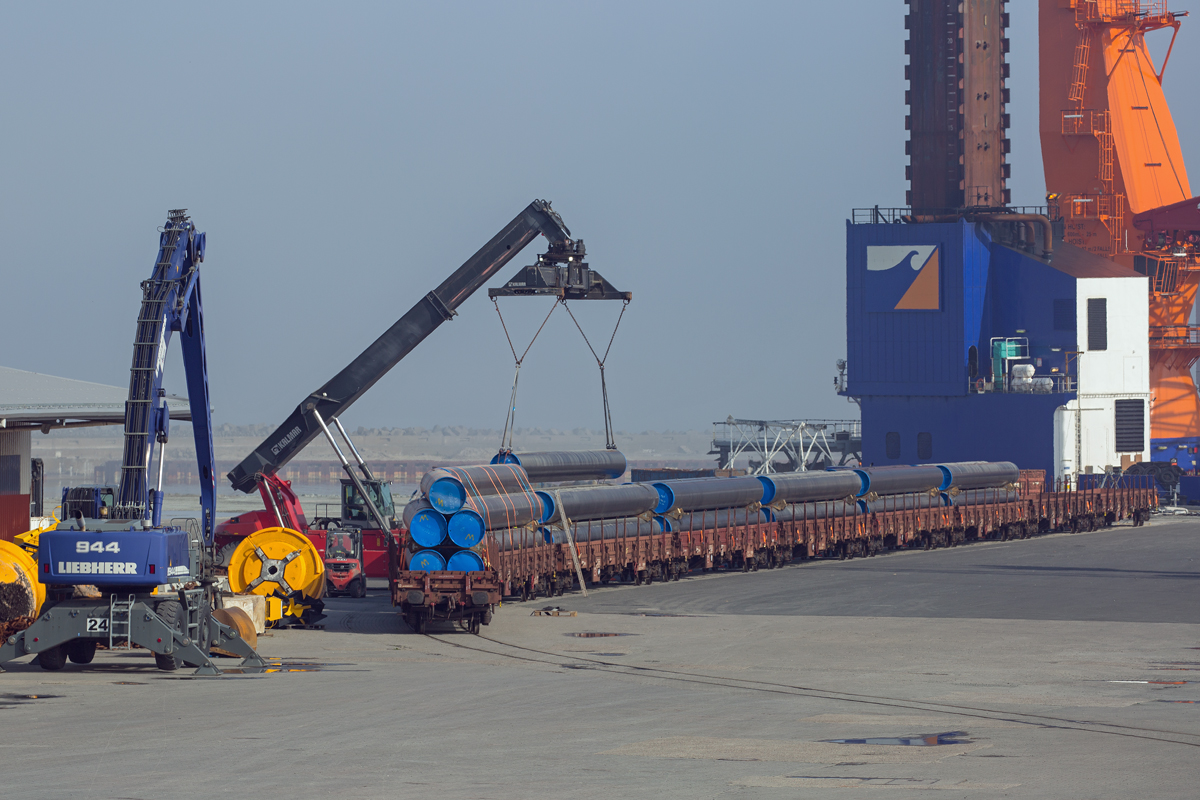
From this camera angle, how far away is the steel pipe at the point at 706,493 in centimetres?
3484

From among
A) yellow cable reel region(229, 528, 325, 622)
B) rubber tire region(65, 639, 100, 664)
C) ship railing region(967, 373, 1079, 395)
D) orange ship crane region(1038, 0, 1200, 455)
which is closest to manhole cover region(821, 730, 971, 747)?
rubber tire region(65, 639, 100, 664)

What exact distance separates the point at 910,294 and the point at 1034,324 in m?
5.65

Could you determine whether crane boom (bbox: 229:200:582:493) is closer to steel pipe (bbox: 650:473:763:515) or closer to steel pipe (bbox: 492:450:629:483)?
steel pipe (bbox: 492:450:629:483)

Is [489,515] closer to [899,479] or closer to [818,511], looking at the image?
[818,511]

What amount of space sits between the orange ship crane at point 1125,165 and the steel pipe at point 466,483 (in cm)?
4646

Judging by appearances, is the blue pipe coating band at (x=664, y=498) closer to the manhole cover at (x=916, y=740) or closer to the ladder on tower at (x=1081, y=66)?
the manhole cover at (x=916, y=740)

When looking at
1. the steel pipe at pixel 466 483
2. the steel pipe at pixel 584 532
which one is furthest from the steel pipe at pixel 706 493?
the steel pipe at pixel 466 483

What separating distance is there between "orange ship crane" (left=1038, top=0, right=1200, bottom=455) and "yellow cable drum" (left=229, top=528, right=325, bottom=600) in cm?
5231

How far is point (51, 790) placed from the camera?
1205cm

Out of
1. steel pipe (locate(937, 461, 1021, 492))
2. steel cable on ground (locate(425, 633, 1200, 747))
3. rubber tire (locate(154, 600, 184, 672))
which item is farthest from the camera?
steel pipe (locate(937, 461, 1021, 492))

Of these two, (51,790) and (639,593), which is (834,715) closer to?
(51,790)

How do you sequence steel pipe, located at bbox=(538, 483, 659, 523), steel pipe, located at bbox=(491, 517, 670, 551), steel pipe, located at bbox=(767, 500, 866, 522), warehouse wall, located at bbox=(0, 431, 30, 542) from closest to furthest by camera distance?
steel pipe, located at bbox=(491, 517, 670, 551) → steel pipe, located at bbox=(538, 483, 659, 523) → warehouse wall, located at bbox=(0, 431, 30, 542) → steel pipe, located at bbox=(767, 500, 866, 522)

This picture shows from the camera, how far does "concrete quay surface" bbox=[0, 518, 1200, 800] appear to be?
12.7 metres

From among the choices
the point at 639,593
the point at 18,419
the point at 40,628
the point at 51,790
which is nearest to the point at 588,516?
the point at 639,593
